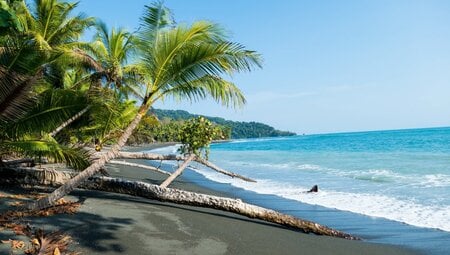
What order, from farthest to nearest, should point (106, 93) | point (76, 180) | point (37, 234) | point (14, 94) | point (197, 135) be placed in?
point (197, 135)
point (106, 93)
point (76, 180)
point (14, 94)
point (37, 234)

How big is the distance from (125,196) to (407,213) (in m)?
6.67

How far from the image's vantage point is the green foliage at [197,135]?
1275 centimetres

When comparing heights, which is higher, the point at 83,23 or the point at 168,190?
the point at 83,23

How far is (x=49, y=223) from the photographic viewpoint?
6250 millimetres

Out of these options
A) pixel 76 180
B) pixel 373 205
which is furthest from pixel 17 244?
pixel 373 205

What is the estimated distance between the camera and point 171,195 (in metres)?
8.85

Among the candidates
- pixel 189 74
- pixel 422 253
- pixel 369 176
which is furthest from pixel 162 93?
pixel 369 176

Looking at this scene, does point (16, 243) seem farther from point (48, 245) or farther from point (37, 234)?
point (48, 245)

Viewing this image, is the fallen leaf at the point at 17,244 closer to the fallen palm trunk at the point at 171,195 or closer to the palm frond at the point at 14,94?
the palm frond at the point at 14,94

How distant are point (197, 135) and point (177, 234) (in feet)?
20.9

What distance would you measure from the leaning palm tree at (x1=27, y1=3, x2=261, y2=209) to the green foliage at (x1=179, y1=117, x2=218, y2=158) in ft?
15.5

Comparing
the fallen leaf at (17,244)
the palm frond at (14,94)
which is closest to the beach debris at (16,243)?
the fallen leaf at (17,244)

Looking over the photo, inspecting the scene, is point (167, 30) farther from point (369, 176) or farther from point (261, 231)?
point (369, 176)

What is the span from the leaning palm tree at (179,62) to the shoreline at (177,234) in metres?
0.87
